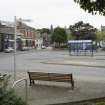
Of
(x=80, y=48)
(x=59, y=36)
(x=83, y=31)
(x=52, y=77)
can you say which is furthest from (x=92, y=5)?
(x=83, y=31)

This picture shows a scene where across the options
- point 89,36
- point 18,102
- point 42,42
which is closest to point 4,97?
point 18,102

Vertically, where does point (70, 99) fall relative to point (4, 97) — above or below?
below

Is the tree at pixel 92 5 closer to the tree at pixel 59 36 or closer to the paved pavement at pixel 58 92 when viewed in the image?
the paved pavement at pixel 58 92

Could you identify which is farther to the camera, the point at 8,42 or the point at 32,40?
the point at 32,40

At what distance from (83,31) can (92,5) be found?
126 meters

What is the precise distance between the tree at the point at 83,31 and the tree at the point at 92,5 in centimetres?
12092

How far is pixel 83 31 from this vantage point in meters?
137

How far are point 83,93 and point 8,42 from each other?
314ft

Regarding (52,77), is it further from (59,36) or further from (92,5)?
(59,36)

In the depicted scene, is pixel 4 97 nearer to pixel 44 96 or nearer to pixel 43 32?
pixel 44 96

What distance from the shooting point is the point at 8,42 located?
4360 inches

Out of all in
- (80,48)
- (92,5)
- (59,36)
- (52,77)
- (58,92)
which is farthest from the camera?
(59,36)

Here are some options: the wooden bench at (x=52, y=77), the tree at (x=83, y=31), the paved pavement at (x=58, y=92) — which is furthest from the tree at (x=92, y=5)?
the tree at (x=83, y=31)

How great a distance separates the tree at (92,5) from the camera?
11.8 meters
